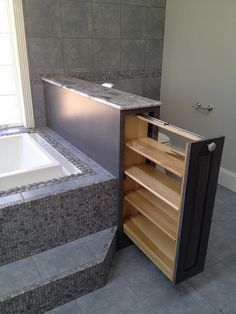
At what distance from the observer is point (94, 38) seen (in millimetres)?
2822

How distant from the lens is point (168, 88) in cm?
333

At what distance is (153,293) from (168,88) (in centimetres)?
230

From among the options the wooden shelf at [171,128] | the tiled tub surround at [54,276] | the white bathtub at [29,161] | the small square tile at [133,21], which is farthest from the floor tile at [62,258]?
the small square tile at [133,21]

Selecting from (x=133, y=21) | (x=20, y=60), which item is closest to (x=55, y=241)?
(x=20, y=60)

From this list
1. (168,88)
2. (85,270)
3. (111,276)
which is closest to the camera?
(85,270)

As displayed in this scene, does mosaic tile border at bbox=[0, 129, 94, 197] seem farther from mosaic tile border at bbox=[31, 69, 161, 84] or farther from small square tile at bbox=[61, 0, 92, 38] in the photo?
small square tile at bbox=[61, 0, 92, 38]

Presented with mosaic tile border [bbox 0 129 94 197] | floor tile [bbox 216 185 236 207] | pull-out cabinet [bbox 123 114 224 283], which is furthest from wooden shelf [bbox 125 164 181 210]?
floor tile [bbox 216 185 236 207]

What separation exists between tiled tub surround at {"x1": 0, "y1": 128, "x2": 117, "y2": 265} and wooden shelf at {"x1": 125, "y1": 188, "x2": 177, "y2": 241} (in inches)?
5.7

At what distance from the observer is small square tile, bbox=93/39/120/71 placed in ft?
9.46

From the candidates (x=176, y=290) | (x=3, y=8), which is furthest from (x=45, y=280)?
(x=3, y=8)

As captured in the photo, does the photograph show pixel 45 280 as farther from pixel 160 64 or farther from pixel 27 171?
pixel 160 64

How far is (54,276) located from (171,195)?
770 millimetres

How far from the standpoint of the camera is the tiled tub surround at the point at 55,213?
1.60 meters

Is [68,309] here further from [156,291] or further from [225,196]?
[225,196]
